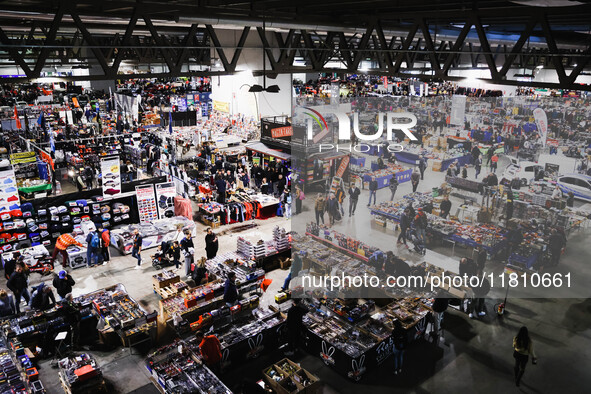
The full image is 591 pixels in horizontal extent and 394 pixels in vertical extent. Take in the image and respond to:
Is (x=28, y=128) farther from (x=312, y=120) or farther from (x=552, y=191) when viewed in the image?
(x=552, y=191)

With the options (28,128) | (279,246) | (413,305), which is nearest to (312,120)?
(279,246)

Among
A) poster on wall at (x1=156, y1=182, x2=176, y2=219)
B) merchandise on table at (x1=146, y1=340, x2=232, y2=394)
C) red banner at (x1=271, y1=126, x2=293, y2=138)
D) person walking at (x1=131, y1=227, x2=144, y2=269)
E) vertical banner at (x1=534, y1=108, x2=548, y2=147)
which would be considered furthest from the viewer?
red banner at (x1=271, y1=126, x2=293, y2=138)

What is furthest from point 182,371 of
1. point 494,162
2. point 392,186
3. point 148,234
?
point 494,162

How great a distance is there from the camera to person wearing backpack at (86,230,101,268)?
1062cm

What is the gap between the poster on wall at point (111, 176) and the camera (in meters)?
12.3

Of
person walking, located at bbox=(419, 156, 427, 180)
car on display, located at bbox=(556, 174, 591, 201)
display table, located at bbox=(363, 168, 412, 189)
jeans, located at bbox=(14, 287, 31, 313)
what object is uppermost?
person walking, located at bbox=(419, 156, 427, 180)

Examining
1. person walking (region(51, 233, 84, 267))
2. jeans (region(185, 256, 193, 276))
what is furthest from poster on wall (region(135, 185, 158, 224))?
jeans (region(185, 256, 193, 276))

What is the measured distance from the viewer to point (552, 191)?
12289mm

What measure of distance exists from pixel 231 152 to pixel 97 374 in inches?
548

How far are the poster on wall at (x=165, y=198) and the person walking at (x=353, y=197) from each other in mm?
5163

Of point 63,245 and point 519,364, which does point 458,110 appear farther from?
point 63,245

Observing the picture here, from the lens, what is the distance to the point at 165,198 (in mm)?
12859

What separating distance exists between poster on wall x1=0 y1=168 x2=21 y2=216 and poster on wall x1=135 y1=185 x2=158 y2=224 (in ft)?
9.87

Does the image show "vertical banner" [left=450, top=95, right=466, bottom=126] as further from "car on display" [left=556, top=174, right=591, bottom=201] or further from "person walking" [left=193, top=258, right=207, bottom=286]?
"person walking" [left=193, top=258, right=207, bottom=286]
